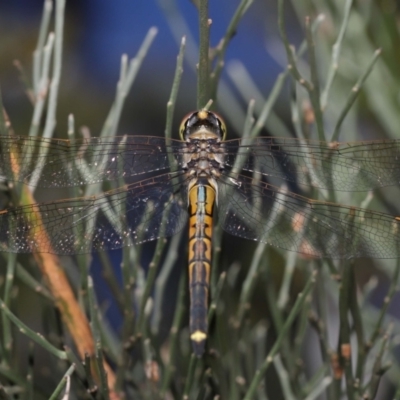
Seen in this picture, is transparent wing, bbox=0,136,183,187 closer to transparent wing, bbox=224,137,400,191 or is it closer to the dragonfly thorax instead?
the dragonfly thorax

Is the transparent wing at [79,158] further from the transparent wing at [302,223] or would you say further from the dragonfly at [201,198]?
the transparent wing at [302,223]

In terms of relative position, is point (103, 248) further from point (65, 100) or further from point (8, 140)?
point (65, 100)

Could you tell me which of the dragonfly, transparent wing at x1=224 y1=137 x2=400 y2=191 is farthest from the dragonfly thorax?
transparent wing at x1=224 y1=137 x2=400 y2=191

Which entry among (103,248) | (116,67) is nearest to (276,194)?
Answer: (103,248)

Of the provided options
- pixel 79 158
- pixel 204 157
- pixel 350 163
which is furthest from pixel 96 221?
pixel 350 163

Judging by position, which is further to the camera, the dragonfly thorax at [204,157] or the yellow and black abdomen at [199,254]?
the dragonfly thorax at [204,157]

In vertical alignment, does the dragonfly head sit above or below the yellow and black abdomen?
above

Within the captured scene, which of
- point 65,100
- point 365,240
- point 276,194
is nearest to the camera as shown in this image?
point 365,240

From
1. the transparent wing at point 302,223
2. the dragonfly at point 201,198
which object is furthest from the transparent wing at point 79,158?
the transparent wing at point 302,223
